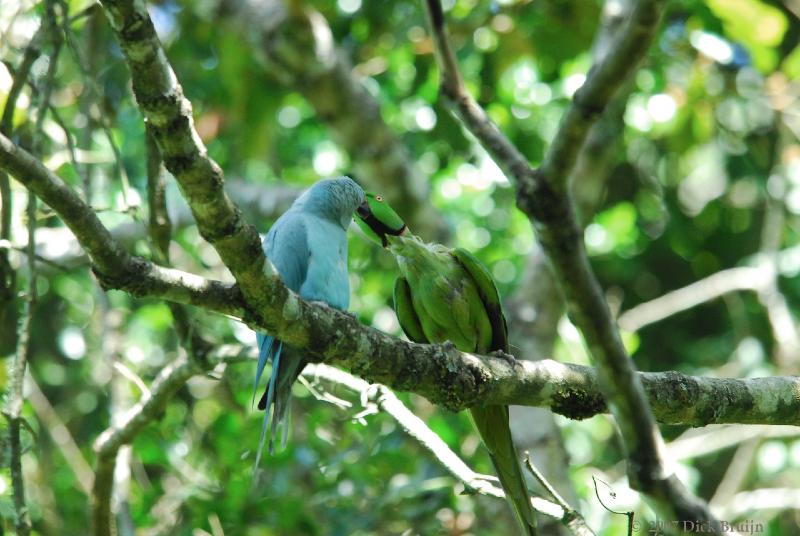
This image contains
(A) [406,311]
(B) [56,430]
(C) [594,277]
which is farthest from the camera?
(B) [56,430]

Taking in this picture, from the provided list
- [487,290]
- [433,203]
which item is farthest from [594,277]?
[433,203]

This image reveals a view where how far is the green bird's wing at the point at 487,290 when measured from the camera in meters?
3.92

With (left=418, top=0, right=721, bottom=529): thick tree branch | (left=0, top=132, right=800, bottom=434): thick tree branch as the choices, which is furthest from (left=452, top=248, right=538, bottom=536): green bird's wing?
(left=418, top=0, right=721, bottom=529): thick tree branch

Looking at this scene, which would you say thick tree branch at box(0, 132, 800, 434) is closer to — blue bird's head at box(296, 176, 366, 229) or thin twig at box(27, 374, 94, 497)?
blue bird's head at box(296, 176, 366, 229)

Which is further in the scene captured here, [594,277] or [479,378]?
[479,378]

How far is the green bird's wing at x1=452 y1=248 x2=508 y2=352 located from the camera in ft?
12.9

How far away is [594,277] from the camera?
1.49 m

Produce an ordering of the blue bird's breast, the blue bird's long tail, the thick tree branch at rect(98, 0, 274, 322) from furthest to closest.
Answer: the blue bird's breast, the blue bird's long tail, the thick tree branch at rect(98, 0, 274, 322)

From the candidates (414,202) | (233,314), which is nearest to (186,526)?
(414,202)

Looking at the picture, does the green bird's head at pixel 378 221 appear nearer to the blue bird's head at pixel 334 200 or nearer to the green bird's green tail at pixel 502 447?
the blue bird's head at pixel 334 200

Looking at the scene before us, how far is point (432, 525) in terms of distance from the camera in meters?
4.77

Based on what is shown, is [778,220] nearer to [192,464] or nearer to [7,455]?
[192,464]

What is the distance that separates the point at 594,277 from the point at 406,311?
2.65m

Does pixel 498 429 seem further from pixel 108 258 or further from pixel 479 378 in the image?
pixel 108 258
